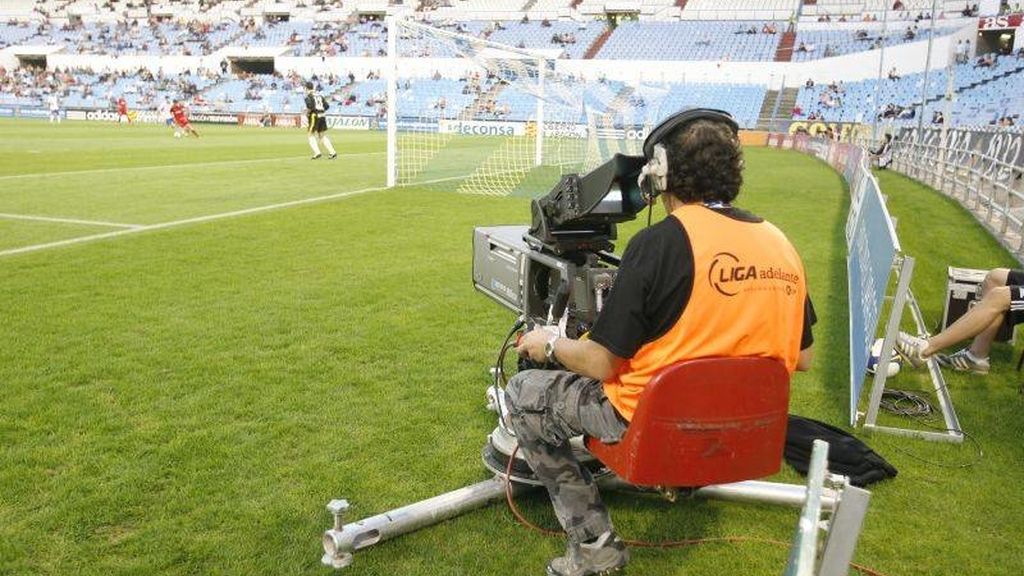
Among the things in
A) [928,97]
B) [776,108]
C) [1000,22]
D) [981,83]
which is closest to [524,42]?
[776,108]

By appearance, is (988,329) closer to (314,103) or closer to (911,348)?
(911,348)

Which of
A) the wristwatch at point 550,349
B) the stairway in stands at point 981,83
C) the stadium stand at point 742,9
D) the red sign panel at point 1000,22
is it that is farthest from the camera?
the stadium stand at point 742,9

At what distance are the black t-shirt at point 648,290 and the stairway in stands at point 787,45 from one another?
4909 centimetres

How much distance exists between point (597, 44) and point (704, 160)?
175 ft

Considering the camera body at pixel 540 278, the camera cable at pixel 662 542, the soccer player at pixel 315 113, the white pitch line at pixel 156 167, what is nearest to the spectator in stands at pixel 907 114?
the white pitch line at pixel 156 167

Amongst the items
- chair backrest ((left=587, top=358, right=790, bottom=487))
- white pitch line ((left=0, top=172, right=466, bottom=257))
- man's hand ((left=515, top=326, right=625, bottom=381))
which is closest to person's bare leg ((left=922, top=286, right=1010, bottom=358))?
chair backrest ((left=587, top=358, right=790, bottom=487))

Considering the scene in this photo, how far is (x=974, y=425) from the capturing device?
4.72 meters

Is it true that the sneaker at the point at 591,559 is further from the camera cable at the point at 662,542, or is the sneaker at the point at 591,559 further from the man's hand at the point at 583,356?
the man's hand at the point at 583,356

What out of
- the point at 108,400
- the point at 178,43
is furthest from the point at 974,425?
the point at 178,43

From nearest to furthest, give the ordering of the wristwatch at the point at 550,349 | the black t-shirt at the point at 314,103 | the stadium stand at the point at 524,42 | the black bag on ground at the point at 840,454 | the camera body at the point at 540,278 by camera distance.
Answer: the wristwatch at the point at 550,349, the camera body at the point at 540,278, the black bag on ground at the point at 840,454, the black t-shirt at the point at 314,103, the stadium stand at the point at 524,42

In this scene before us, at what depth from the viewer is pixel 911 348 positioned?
571 cm

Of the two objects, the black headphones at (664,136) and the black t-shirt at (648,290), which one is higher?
the black headphones at (664,136)

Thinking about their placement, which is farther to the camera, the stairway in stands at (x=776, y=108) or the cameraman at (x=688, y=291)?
the stairway in stands at (x=776, y=108)

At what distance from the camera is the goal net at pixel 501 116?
15.2 m
